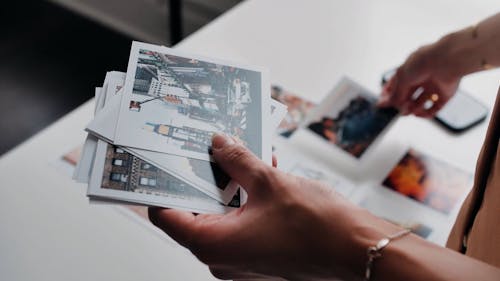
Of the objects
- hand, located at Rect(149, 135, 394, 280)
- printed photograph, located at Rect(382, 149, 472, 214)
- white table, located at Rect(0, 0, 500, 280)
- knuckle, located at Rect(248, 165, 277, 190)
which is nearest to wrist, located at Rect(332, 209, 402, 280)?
hand, located at Rect(149, 135, 394, 280)

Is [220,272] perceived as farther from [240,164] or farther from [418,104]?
[418,104]

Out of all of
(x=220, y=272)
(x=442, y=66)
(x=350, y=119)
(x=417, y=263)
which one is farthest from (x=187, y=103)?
(x=442, y=66)

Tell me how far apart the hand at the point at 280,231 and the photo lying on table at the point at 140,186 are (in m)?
0.02

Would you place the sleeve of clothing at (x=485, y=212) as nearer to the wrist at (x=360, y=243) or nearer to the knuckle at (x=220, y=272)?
the wrist at (x=360, y=243)

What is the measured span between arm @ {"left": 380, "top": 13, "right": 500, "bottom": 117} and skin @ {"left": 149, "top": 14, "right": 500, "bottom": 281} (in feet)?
1.98

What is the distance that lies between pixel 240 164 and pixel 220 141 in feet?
0.19

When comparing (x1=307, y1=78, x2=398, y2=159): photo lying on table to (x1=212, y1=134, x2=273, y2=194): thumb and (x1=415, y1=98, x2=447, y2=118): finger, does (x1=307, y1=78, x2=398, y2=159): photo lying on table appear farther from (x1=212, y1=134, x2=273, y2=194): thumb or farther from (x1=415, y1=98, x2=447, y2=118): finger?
(x1=212, y1=134, x2=273, y2=194): thumb

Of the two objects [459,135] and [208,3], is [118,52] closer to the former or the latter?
[208,3]

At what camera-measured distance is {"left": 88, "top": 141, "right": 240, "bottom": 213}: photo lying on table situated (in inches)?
26.5

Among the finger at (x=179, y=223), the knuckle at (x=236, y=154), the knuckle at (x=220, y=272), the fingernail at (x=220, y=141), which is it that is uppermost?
the fingernail at (x=220, y=141)

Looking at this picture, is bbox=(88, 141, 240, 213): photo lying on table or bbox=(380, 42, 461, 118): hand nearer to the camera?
bbox=(88, 141, 240, 213): photo lying on table

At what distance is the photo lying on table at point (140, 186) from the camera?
673 millimetres

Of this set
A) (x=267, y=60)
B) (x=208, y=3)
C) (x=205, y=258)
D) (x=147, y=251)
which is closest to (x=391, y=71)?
(x=267, y=60)

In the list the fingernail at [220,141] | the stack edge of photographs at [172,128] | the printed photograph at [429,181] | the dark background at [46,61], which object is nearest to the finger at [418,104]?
the printed photograph at [429,181]
